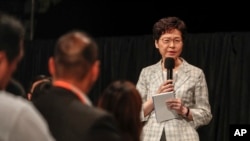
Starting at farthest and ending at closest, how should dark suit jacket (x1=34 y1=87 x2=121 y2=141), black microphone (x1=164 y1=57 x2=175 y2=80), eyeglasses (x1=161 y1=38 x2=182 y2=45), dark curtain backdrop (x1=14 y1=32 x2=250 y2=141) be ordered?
dark curtain backdrop (x1=14 y1=32 x2=250 y2=141), eyeglasses (x1=161 y1=38 x2=182 y2=45), black microphone (x1=164 y1=57 x2=175 y2=80), dark suit jacket (x1=34 y1=87 x2=121 y2=141)

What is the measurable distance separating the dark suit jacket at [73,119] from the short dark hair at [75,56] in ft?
0.21

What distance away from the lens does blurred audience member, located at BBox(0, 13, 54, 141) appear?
4.95ft

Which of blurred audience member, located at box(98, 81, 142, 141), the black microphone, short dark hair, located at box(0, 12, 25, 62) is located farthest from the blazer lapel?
short dark hair, located at box(0, 12, 25, 62)

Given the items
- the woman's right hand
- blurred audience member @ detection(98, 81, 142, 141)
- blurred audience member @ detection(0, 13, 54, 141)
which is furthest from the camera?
the woman's right hand

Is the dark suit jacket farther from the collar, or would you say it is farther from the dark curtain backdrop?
the dark curtain backdrop

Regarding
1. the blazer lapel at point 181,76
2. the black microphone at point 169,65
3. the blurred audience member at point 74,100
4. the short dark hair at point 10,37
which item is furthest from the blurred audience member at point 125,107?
the blazer lapel at point 181,76

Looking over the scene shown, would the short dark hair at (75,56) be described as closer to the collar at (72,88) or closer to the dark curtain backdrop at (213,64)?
the collar at (72,88)

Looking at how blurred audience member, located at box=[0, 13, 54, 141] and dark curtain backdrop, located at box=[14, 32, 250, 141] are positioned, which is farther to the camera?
dark curtain backdrop, located at box=[14, 32, 250, 141]

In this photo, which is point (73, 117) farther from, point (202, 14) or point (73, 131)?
point (202, 14)

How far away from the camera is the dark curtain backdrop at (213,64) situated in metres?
4.79

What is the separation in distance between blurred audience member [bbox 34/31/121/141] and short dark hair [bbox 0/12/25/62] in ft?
0.78

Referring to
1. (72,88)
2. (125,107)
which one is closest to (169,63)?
(125,107)

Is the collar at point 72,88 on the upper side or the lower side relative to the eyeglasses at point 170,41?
lower

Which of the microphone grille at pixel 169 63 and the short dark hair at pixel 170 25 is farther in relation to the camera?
the short dark hair at pixel 170 25
